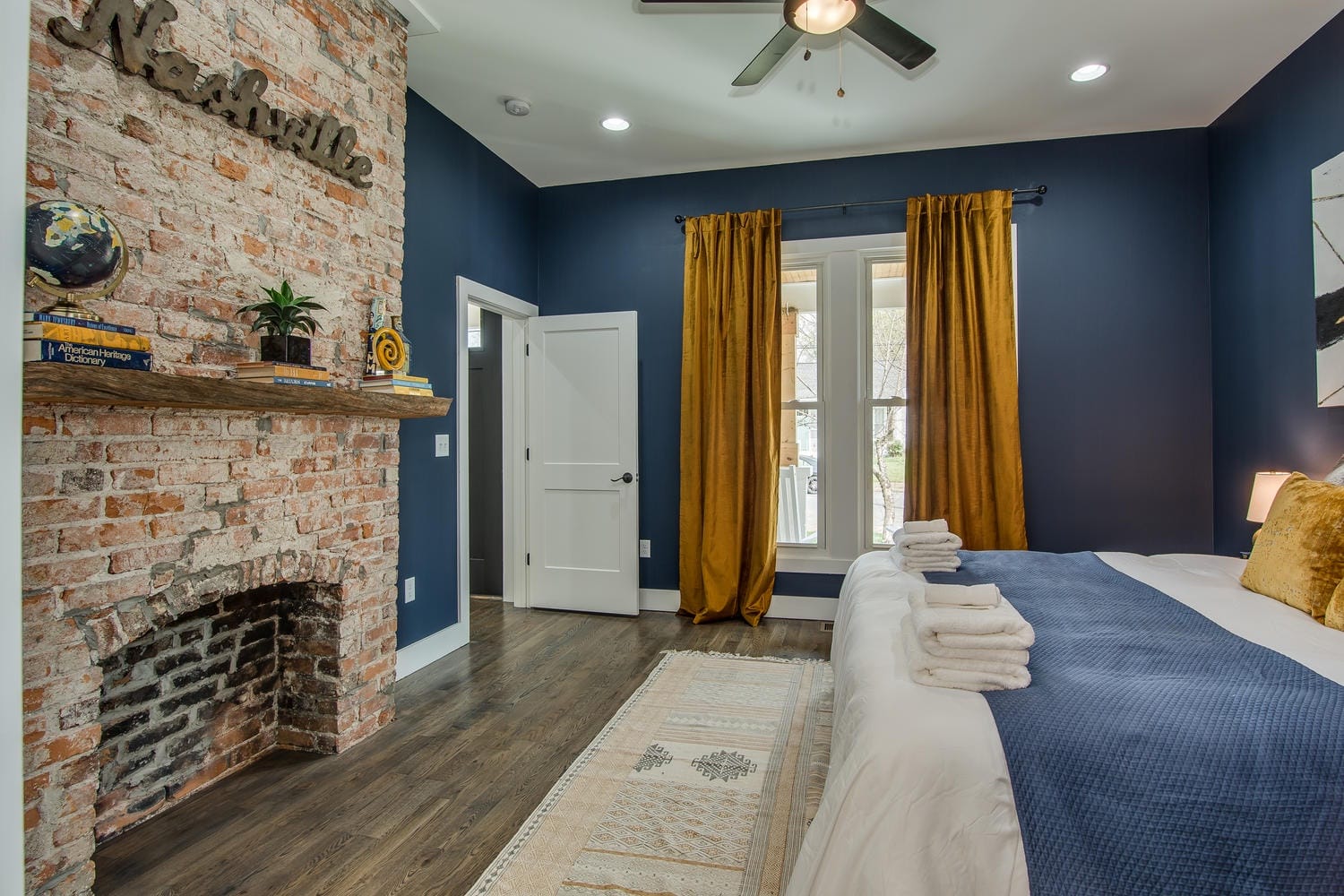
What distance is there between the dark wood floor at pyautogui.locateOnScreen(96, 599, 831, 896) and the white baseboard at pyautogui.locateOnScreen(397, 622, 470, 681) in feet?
0.20

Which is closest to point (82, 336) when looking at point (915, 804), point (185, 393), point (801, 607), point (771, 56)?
point (185, 393)

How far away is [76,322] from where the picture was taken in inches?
59.9

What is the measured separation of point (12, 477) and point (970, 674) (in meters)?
1.84

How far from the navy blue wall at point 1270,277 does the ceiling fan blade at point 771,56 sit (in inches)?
92.7

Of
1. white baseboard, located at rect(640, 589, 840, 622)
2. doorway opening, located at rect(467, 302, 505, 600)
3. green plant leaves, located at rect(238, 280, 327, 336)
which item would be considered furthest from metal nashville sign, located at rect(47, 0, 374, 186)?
white baseboard, located at rect(640, 589, 840, 622)

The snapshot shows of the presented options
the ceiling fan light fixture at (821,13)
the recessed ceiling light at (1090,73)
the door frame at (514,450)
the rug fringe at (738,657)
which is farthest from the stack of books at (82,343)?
the recessed ceiling light at (1090,73)

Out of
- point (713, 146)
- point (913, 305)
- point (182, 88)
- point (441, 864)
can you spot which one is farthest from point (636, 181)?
point (441, 864)

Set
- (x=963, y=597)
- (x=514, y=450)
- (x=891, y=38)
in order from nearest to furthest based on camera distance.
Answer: (x=963, y=597)
(x=891, y=38)
(x=514, y=450)

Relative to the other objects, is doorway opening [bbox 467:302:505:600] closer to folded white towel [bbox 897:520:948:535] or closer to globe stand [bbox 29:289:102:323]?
folded white towel [bbox 897:520:948:535]

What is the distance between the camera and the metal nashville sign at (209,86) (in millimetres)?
1680

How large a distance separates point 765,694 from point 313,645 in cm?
186

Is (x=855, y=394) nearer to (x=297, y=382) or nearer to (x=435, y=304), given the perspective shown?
(x=435, y=304)

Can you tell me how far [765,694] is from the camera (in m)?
3.02

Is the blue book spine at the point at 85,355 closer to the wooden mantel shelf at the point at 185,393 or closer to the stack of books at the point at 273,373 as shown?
the wooden mantel shelf at the point at 185,393
